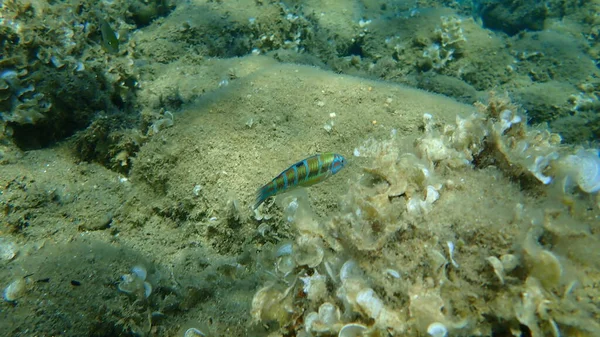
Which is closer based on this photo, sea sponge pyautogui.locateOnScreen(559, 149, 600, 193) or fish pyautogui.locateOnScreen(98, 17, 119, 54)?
sea sponge pyautogui.locateOnScreen(559, 149, 600, 193)

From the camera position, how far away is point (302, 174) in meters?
2.49

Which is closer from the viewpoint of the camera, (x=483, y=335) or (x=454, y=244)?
Answer: (x=483, y=335)

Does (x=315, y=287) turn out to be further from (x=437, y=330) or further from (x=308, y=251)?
(x=437, y=330)

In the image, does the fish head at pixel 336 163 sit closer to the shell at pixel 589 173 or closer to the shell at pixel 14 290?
the shell at pixel 589 173

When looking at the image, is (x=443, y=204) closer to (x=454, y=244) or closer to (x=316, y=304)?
(x=454, y=244)

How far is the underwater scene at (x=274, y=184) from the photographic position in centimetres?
147

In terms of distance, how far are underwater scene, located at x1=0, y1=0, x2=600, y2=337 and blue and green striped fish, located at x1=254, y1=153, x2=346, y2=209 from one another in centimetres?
1

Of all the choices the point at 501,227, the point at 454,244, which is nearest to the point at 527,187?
the point at 501,227

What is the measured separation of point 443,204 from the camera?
1719 mm

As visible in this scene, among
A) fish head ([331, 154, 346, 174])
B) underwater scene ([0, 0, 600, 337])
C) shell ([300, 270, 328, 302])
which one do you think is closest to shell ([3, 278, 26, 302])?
underwater scene ([0, 0, 600, 337])

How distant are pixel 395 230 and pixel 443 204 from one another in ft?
1.12

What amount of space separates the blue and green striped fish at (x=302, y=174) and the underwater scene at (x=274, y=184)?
0.04 ft

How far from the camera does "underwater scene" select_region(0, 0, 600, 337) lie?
1.47m

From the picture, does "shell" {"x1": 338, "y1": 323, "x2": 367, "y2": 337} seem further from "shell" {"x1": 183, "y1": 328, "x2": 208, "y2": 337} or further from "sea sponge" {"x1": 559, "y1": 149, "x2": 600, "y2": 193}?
"sea sponge" {"x1": 559, "y1": 149, "x2": 600, "y2": 193}
